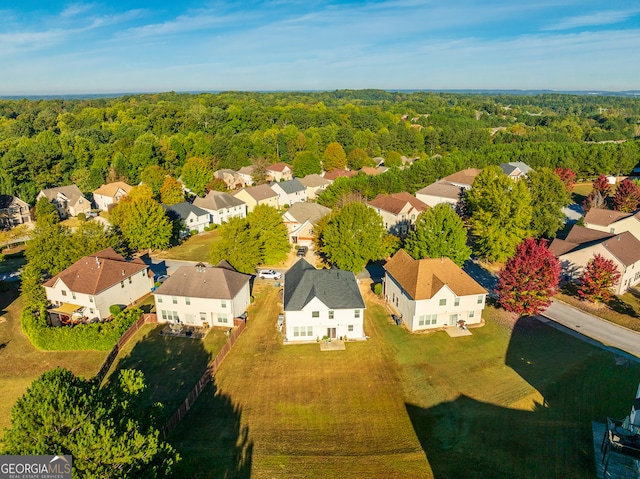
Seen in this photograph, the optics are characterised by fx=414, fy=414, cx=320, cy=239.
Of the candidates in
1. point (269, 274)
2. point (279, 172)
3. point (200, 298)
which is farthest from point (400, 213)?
point (279, 172)

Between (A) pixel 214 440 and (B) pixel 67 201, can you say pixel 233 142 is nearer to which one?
(B) pixel 67 201

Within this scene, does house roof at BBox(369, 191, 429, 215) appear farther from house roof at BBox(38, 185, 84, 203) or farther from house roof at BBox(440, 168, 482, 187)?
house roof at BBox(38, 185, 84, 203)

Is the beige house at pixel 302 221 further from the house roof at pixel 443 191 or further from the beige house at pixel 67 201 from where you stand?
the beige house at pixel 67 201

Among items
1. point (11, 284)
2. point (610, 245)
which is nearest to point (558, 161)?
point (610, 245)

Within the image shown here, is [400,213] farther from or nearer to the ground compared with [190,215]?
farther from the ground

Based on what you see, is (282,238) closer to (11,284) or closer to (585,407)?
(11,284)

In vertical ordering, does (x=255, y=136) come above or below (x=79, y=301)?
above

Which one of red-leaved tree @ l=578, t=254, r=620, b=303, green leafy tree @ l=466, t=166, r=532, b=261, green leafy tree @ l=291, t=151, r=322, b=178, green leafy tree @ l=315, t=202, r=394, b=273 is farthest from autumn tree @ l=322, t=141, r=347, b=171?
red-leaved tree @ l=578, t=254, r=620, b=303

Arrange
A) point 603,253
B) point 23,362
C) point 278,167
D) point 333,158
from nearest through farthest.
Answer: point 23,362 → point 603,253 → point 278,167 → point 333,158
